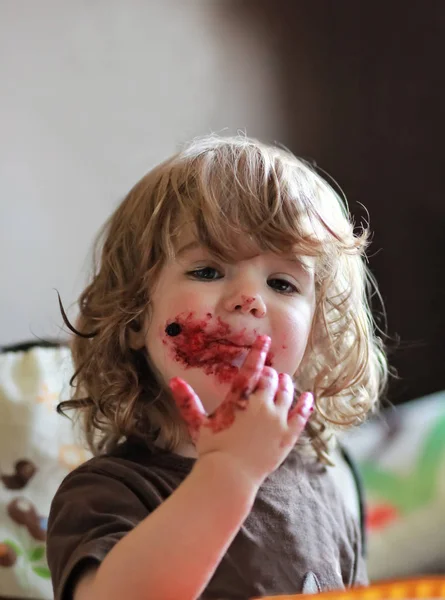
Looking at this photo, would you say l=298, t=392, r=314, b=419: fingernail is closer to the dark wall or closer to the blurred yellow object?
the blurred yellow object

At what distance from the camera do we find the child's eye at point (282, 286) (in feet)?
2.39

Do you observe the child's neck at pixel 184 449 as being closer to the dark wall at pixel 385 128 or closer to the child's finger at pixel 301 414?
the child's finger at pixel 301 414

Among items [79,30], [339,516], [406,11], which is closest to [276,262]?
[339,516]

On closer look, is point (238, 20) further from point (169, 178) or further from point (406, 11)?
point (169, 178)

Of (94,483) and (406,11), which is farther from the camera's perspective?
(406,11)

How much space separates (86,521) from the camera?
25.5 inches

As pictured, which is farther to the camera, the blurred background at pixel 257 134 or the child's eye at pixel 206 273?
the blurred background at pixel 257 134

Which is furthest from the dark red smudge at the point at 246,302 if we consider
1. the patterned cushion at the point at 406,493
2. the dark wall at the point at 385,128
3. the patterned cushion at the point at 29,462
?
the dark wall at the point at 385,128

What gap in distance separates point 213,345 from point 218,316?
3 centimetres

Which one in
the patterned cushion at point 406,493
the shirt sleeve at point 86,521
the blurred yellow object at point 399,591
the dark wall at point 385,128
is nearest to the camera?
the blurred yellow object at point 399,591

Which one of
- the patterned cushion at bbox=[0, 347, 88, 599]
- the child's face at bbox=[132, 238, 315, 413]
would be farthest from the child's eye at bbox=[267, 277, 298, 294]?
the patterned cushion at bbox=[0, 347, 88, 599]

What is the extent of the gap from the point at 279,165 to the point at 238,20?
2.57 ft

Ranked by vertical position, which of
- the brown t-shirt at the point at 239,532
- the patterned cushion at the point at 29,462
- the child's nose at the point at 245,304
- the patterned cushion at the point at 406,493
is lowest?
the patterned cushion at the point at 406,493

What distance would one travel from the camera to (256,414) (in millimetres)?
557
